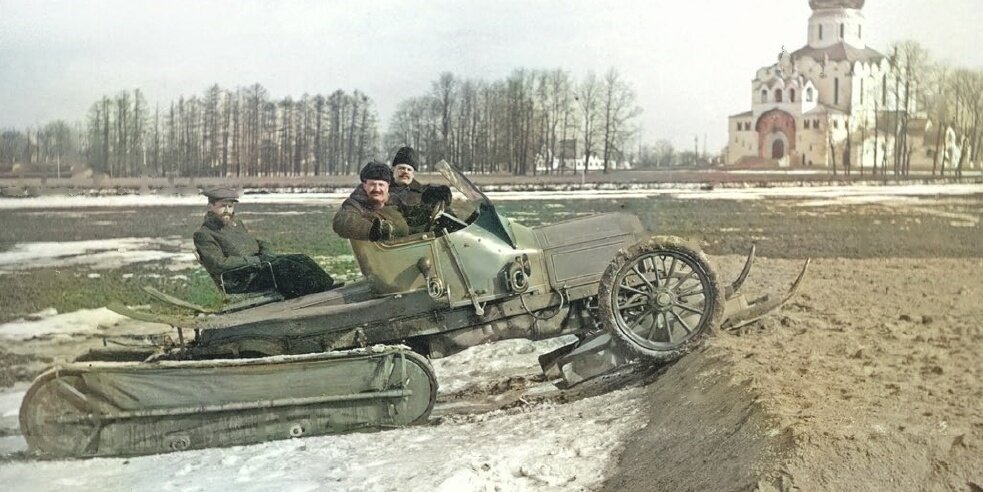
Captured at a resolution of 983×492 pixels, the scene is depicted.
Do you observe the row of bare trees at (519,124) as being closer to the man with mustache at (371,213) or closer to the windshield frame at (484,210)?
the windshield frame at (484,210)

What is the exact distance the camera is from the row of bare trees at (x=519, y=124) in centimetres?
645

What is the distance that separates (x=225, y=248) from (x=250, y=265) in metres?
0.33

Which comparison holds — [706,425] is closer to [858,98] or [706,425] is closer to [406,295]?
[406,295]

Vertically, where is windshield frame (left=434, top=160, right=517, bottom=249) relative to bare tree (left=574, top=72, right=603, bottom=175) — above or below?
below

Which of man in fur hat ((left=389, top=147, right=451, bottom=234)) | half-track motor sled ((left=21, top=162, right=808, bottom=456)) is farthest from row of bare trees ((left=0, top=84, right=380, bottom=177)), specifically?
half-track motor sled ((left=21, top=162, right=808, bottom=456))

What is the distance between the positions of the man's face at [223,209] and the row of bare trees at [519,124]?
3.87ft

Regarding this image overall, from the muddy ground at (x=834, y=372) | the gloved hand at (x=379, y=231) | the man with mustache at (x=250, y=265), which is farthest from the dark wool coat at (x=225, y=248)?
the muddy ground at (x=834, y=372)

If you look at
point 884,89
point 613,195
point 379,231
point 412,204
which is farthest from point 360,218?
point 884,89

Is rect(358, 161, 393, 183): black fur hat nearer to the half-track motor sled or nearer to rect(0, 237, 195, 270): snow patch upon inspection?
the half-track motor sled

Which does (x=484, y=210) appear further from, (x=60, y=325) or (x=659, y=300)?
(x=60, y=325)

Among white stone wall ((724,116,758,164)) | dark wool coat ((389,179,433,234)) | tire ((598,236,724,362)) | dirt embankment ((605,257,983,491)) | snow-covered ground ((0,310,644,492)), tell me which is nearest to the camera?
dirt embankment ((605,257,983,491))

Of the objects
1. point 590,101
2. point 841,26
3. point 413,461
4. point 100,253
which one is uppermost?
point 841,26

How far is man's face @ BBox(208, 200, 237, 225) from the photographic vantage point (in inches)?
254

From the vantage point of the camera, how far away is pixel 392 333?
5.28m
